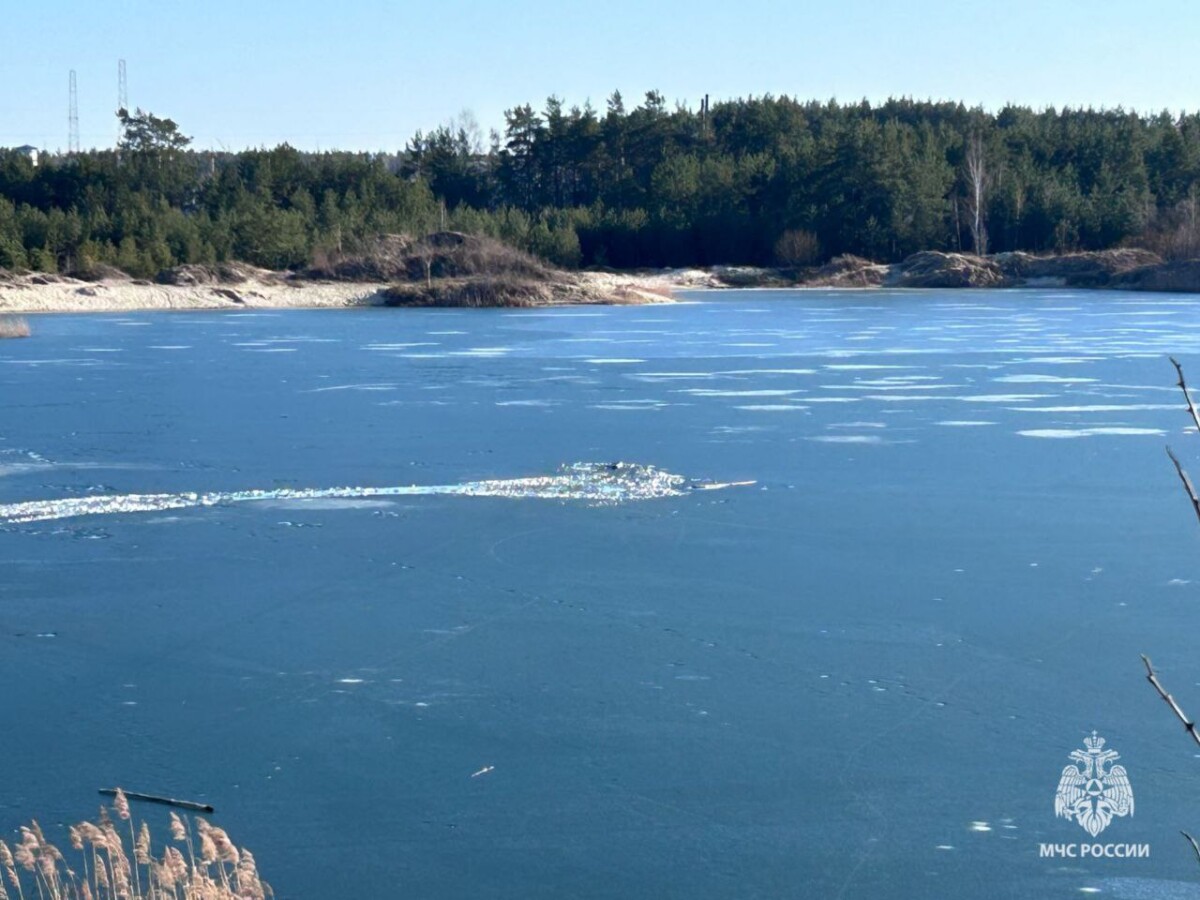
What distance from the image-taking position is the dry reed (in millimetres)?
3816

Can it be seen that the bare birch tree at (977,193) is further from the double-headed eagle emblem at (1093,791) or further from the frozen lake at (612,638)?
the double-headed eagle emblem at (1093,791)

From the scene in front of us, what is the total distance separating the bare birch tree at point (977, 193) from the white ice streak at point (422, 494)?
2057 inches

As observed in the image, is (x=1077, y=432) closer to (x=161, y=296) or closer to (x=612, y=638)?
(x=612, y=638)

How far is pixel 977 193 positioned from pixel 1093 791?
60.0m

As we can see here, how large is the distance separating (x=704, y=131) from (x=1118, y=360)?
5941 cm

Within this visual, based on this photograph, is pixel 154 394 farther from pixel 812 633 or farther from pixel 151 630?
pixel 812 633

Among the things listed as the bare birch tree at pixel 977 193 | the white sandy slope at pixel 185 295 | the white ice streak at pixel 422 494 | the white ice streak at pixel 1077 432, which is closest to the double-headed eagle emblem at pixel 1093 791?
the white ice streak at pixel 422 494

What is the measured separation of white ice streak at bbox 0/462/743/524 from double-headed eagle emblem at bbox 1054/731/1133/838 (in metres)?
5.35

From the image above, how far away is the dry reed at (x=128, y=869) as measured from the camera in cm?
382

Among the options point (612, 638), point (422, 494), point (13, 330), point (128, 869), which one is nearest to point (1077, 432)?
point (422, 494)

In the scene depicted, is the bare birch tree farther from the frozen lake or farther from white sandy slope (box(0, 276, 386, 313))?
the frozen lake

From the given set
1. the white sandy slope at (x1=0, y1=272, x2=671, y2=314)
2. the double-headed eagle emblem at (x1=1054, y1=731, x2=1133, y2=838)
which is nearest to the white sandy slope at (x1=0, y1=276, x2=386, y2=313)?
the white sandy slope at (x1=0, y1=272, x2=671, y2=314)

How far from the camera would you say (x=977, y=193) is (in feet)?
204

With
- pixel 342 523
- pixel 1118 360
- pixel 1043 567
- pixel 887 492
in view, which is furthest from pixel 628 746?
pixel 1118 360
